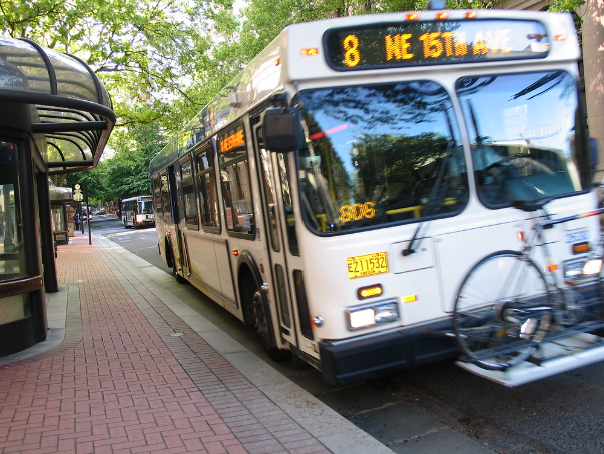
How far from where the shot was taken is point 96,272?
1645cm

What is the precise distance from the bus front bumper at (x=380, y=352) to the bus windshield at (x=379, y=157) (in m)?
0.85

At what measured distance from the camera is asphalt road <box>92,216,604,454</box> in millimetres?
3883

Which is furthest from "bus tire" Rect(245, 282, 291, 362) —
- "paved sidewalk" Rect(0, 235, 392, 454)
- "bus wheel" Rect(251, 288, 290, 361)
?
"paved sidewalk" Rect(0, 235, 392, 454)

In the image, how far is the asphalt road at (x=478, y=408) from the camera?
3.88 metres

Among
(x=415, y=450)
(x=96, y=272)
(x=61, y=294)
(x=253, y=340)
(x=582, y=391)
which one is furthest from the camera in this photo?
(x=96, y=272)

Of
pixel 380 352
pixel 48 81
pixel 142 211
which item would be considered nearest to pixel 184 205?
pixel 48 81

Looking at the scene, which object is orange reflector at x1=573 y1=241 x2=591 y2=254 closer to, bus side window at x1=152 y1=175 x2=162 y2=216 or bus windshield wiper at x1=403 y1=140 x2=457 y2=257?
bus windshield wiper at x1=403 y1=140 x2=457 y2=257

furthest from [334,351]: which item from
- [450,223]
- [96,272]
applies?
[96,272]

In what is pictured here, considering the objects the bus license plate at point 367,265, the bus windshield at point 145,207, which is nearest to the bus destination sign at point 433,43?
Answer: the bus license plate at point 367,265

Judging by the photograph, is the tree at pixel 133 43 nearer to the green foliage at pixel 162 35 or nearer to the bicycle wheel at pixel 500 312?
the green foliage at pixel 162 35

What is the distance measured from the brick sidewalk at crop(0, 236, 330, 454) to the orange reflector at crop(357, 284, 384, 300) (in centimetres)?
108

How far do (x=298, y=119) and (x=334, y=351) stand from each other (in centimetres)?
171

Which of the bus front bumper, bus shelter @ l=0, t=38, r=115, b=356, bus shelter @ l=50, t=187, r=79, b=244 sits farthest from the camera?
bus shelter @ l=50, t=187, r=79, b=244

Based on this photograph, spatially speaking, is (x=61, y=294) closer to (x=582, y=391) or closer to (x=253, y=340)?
(x=253, y=340)
